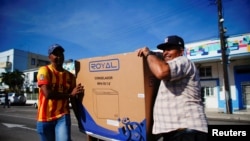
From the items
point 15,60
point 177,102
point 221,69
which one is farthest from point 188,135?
point 15,60

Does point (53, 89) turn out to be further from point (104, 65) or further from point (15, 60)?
point (15, 60)

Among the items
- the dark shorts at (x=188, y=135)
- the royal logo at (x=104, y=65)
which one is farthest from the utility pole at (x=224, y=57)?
the dark shorts at (x=188, y=135)

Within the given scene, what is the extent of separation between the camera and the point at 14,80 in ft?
134

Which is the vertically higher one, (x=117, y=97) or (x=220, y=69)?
(x=220, y=69)

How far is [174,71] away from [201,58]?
1827 cm

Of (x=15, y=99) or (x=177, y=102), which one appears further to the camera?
(x=15, y=99)

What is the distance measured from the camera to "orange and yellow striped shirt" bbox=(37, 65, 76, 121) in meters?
2.69

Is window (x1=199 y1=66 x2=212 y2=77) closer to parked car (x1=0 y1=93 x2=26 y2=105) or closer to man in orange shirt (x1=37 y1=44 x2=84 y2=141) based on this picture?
man in orange shirt (x1=37 y1=44 x2=84 y2=141)

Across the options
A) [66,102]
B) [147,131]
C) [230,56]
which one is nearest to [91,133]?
[66,102]

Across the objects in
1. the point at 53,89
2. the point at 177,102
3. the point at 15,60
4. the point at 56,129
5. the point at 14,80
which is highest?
the point at 15,60

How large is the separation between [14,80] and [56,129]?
41978mm

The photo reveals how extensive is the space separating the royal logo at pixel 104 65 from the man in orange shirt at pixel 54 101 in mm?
285

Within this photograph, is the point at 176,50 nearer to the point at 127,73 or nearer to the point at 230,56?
the point at 127,73

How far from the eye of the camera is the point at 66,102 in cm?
279
